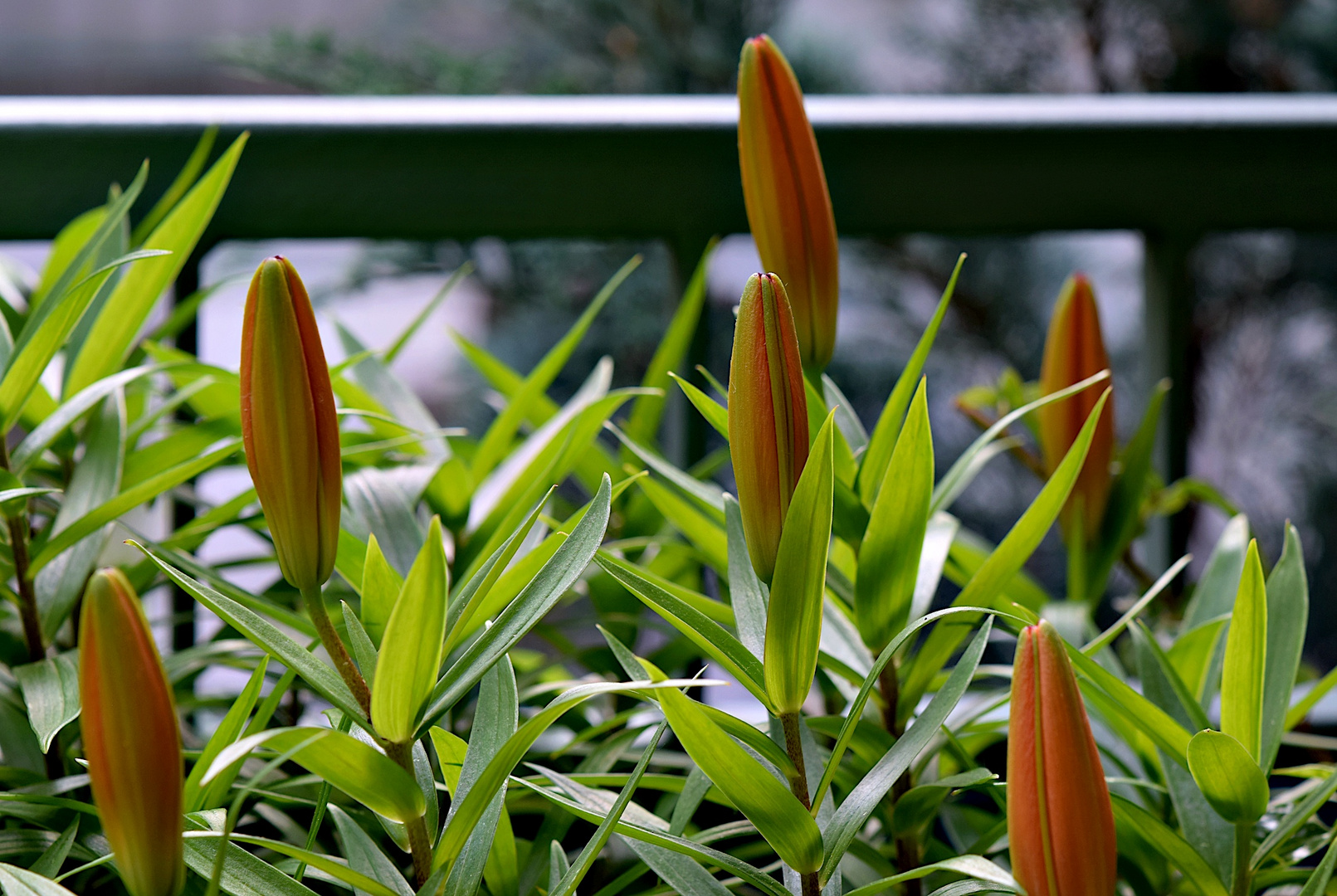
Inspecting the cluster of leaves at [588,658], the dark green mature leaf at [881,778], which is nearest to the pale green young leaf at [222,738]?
the cluster of leaves at [588,658]

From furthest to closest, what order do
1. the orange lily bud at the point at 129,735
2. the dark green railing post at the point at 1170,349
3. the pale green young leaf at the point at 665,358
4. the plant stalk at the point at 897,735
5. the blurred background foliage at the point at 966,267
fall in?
the blurred background foliage at the point at 966,267
the dark green railing post at the point at 1170,349
the pale green young leaf at the point at 665,358
the plant stalk at the point at 897,735
the orange lily bud at the point at 129,735

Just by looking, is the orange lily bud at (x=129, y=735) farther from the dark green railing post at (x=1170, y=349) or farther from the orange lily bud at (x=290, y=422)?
the dark green railing post at (x=1170, y=349)

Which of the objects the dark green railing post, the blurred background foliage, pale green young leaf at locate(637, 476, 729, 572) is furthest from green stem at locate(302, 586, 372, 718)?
the blurred background foliage

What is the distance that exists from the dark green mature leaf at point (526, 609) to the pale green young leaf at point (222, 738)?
34 millimetres

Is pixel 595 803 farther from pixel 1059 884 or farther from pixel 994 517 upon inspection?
pixel 994 517

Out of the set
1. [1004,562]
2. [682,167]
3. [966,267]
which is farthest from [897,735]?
[966,267]

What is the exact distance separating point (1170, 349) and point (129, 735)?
1.60 ft

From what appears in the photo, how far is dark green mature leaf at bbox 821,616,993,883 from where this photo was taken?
20 cm

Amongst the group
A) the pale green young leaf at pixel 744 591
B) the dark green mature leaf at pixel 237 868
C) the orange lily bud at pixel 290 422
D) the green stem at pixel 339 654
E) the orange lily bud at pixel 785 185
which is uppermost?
the orange lily bud at pixel 785 185

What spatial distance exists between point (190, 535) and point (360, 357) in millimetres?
64

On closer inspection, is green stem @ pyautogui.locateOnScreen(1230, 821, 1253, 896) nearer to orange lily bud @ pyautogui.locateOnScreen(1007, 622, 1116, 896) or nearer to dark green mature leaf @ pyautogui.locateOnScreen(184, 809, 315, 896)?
orange lily bud @ pyautogui.locateOnScreen(1007, 622, 1116, 896)

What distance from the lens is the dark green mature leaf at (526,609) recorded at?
184mm

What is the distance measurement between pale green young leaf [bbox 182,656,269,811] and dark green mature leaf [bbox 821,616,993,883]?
11 centimetres

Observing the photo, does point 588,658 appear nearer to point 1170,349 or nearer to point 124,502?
point 124,502
